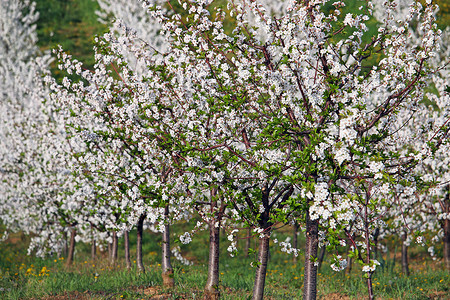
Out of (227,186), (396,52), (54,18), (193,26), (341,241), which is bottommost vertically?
(341,241)

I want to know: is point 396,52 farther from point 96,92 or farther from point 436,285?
point 436,285

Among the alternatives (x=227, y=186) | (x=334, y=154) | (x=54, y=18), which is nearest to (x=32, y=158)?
(x=227, y=186)

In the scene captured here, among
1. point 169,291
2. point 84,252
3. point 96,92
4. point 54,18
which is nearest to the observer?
point 96,92

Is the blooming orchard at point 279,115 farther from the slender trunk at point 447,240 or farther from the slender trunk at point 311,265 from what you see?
the slender trunk at point 447,240

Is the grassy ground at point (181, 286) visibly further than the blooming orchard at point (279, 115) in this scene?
Yes

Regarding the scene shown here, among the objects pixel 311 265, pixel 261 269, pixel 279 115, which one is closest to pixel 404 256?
pixel 261 269

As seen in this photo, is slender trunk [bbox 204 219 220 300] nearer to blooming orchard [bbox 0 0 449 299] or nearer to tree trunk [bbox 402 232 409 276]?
blooming orchard [bbox 0 0 449 299]

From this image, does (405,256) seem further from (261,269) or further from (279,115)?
(279,115)

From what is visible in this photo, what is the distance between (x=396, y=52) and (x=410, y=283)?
6238mm

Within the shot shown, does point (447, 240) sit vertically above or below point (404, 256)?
above

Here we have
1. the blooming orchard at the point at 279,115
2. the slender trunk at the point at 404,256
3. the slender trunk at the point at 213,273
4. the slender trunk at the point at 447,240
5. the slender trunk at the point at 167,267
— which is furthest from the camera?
the slender trunk at the point at 404,256

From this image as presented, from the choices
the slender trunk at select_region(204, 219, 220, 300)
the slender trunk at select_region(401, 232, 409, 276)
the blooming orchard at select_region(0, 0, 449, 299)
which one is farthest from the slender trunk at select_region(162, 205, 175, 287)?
the slender trunk at select_region(401, 232, 409, 276)

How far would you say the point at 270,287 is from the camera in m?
10.2

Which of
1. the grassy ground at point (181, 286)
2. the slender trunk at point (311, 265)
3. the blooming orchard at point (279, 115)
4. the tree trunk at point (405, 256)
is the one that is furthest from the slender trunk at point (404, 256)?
the slender trunk at point (311, 265)
